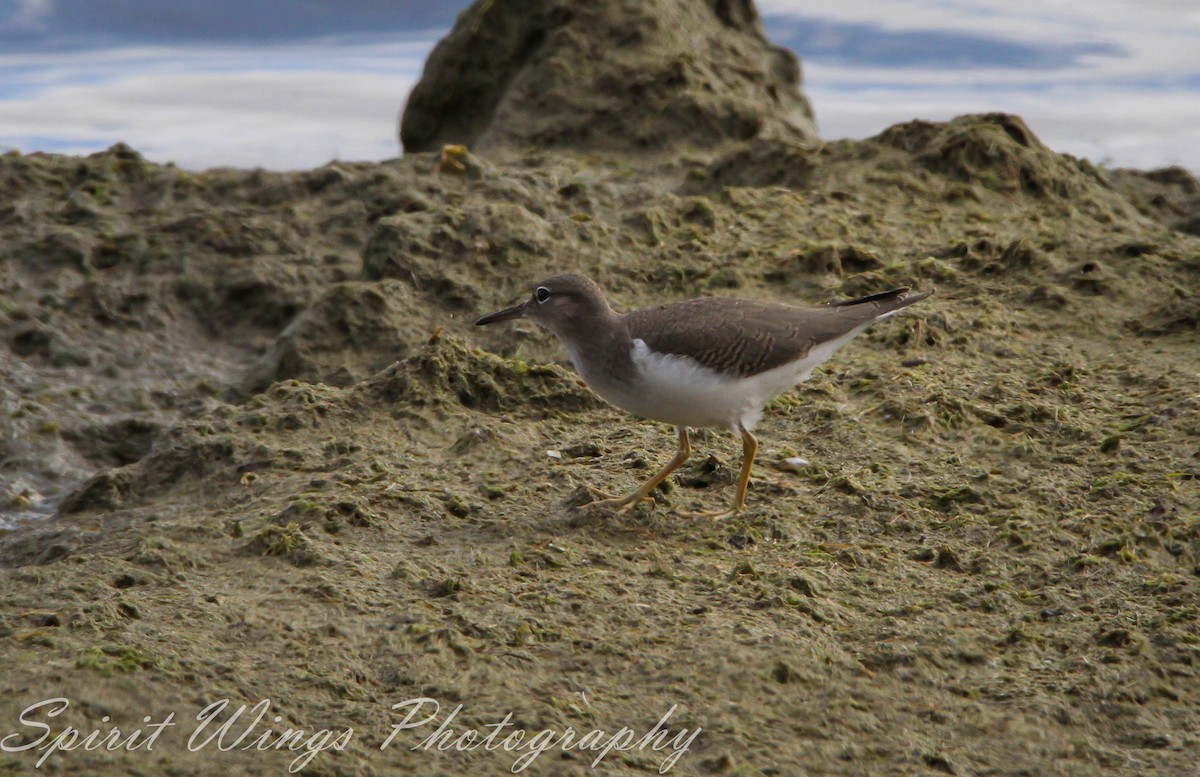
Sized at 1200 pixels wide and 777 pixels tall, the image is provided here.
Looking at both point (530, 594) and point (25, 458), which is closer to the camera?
point (530, 594)

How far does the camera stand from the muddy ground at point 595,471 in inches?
175

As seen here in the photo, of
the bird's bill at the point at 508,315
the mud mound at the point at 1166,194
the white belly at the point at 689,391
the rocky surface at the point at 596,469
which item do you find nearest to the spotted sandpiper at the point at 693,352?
the white belly at the point at 689,391

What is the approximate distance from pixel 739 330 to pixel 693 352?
1.00ft

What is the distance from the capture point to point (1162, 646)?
4820 mm

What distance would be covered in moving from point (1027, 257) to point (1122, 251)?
68 centimetres

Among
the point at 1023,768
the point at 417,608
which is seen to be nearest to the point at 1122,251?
the point at 1023,768

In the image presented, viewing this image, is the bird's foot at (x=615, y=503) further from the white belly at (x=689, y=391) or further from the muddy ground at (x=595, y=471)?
the white belly at (x=689, y=391)

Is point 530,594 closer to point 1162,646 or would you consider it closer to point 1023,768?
point 1023,768

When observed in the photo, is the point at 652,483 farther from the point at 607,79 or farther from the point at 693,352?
the point at 607,79

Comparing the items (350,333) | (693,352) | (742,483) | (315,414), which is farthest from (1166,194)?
(315,414)

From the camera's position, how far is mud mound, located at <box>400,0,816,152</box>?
1118 cm

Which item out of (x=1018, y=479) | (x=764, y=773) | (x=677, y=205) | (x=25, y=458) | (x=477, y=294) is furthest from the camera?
(x=677, y=205)

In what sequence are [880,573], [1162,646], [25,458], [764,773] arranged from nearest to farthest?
[764,773], [1162,646], [880,573], [25,458]

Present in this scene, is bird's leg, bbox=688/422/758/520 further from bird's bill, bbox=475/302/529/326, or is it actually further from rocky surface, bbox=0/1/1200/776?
bird's bill, bbox=475/302/529/326
